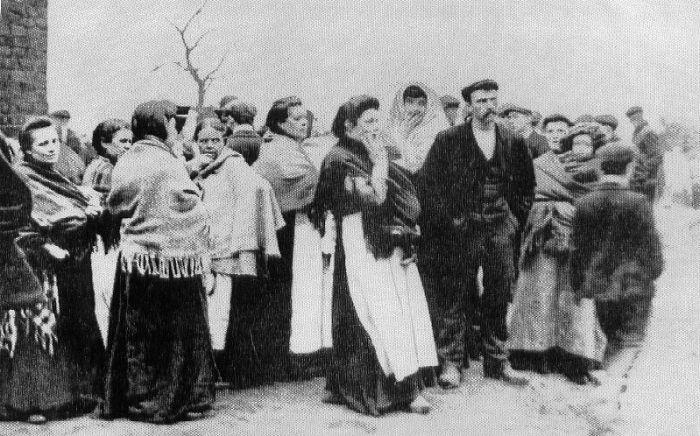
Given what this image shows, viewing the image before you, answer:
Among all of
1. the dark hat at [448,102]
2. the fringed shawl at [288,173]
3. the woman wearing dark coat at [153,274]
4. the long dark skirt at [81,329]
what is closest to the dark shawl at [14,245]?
the long dark skirt at [81,329]

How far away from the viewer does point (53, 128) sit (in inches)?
164

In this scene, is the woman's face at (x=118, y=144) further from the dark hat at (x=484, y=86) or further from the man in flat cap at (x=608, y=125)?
the man in flat cap at (x=608, y=125)

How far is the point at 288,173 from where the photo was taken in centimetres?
464

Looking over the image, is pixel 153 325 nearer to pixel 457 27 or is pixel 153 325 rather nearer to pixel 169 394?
pixel 169 394

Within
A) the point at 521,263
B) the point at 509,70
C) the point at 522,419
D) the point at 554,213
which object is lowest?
the point at 522,419

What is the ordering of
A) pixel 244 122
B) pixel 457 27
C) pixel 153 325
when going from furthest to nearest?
pixel 457 27, pixel 244 122, pixel 153 325

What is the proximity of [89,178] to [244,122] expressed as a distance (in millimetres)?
958

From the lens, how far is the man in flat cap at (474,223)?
4.65m

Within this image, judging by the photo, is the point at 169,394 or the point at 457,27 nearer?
the point at 169,394

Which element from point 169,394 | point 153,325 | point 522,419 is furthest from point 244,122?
point 522,419

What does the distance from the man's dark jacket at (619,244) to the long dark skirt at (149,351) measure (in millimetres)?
2325

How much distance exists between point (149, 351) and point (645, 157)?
324 cm

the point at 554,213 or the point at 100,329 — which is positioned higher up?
the point at 554,213

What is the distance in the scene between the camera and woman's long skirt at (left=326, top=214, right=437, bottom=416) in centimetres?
428
